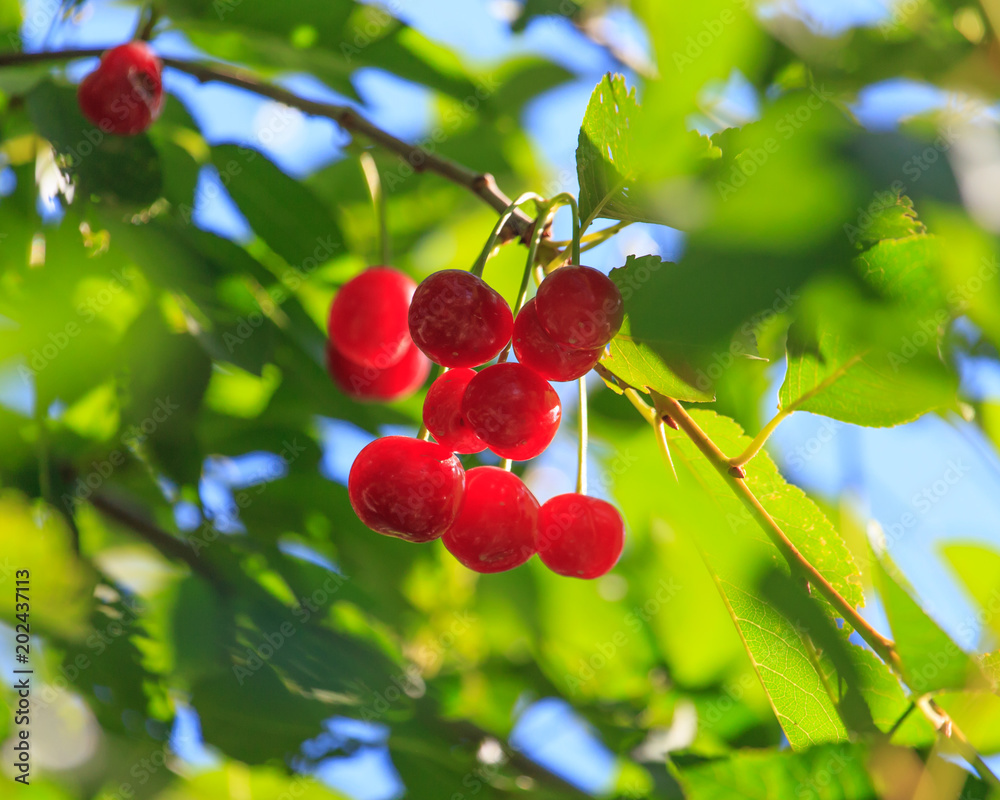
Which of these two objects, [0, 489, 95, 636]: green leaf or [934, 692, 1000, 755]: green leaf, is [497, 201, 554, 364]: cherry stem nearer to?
[934, 692, 1000, 755]: green leaf

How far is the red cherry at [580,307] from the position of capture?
2.23ft

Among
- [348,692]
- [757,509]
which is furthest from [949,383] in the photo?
[348,692]

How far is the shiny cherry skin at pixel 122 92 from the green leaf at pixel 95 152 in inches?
0.7

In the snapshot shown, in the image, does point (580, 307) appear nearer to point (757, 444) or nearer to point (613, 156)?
point (613, 156)

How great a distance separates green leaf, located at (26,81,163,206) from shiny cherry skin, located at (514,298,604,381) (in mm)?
686

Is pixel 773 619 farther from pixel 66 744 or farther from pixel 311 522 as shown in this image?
pixel 66 744

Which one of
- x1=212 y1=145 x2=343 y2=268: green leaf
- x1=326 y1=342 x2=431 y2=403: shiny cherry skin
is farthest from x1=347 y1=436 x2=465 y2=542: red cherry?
x1=212 y1=145 x2=343 y2=268: green leaf

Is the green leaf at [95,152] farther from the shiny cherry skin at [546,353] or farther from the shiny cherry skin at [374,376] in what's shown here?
the shiny cherry skin at [546,353]

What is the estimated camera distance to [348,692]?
1247 millimetres

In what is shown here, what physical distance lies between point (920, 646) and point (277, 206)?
1.10 metres

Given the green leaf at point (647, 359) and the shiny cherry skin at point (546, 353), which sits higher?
the green leaf at point (647, 359)

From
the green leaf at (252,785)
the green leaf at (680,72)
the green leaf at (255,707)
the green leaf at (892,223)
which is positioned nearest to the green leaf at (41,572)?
the green leaf at (255,707)

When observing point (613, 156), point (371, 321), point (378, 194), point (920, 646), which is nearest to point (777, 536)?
point (920, 646)

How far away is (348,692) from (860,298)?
1017 millimetres
